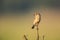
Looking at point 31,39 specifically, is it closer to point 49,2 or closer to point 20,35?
point 20,35

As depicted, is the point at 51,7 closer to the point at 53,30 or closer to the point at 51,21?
the point at 51,21

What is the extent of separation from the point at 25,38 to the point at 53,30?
338 mm

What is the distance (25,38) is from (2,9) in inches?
18.3

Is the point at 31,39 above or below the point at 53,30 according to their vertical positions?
below

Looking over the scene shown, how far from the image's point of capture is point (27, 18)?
1723mm

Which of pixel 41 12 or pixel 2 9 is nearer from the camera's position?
pixel 41 12

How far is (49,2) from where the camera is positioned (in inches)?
66.4

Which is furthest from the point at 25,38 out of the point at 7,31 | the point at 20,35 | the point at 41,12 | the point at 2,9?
the point at 2,9

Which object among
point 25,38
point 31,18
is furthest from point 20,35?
point 31,18

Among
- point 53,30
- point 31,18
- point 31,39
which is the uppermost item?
point 31,18

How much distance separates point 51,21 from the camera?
1670mm

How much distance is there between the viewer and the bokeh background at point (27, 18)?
166cm

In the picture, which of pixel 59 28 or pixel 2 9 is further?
pixel 2 9

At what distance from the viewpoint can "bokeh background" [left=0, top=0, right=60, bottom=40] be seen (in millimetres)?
1659
